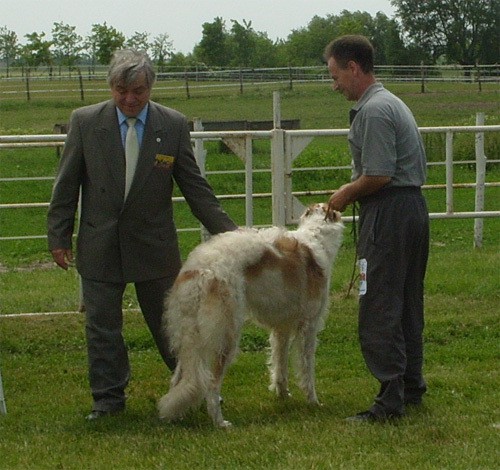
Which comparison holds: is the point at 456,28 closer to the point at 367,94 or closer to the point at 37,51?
the point at 37,51

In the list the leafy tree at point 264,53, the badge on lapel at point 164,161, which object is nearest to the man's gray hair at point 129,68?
the badge on lapel at point 164,161

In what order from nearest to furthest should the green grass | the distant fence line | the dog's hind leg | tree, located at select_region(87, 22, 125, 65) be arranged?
the green grass, the dog's hind leg, the distant fence line, tree, located at select_region(87, 22, 125, 65)

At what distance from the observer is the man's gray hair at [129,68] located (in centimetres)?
592

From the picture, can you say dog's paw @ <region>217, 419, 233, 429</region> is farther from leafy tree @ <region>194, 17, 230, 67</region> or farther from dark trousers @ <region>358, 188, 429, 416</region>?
leafy tree @ <region>194, 17, 230, 67</region>

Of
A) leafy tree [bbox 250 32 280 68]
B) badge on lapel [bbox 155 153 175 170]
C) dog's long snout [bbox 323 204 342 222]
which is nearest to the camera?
badge on lapel [bbox 155 153 175 170]

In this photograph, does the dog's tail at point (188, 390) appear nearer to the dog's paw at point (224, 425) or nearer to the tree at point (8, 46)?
the dog's paw at point (224, 425)

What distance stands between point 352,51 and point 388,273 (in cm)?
127

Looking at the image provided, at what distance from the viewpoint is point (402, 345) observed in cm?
607

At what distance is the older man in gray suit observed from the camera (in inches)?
241

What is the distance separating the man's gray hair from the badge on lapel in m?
0.44

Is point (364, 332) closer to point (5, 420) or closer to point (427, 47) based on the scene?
point (5, 420)

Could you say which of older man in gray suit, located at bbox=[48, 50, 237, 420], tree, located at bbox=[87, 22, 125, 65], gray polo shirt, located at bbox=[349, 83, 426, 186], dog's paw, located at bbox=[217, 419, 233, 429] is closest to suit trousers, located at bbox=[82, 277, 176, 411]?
older man in gray suit, located at bbox=[48, 50, 237, 420]

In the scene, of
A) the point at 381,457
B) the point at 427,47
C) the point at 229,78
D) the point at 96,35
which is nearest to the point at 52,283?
the point at 381,457

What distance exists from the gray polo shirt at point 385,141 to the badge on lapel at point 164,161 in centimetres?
110
